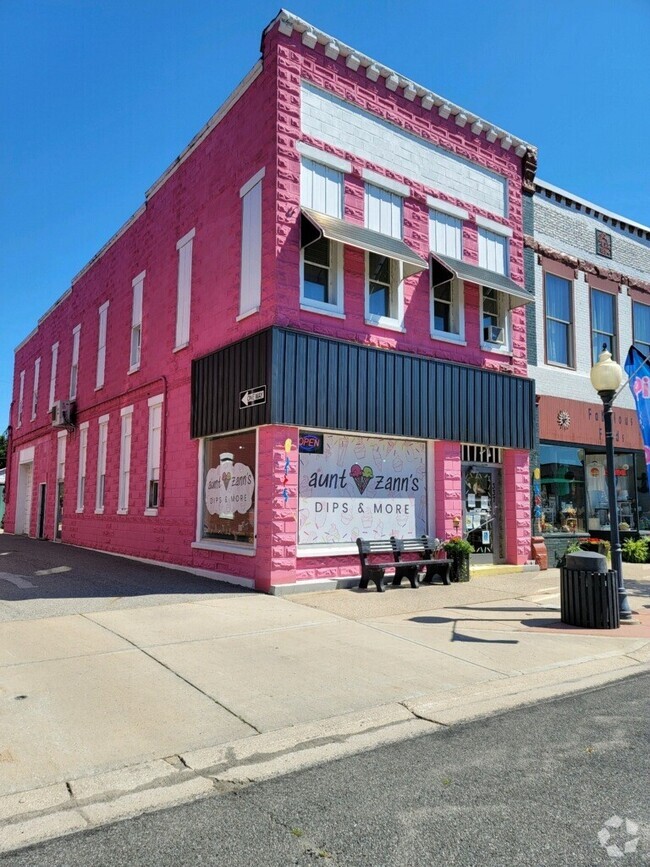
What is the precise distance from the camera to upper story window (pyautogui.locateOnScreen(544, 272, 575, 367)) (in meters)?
16.4

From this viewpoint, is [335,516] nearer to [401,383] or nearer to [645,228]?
[401,383]

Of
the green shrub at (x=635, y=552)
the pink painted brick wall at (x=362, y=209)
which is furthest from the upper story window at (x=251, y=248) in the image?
the green shrub at (x=635, y=552)

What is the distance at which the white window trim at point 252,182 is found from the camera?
11.9 meters

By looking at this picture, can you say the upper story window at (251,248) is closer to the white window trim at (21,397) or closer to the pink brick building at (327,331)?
the pink brick building at (327,331)

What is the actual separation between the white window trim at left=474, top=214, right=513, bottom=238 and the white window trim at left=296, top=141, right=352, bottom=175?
3625 mm

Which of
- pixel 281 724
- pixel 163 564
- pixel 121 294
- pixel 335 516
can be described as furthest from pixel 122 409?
pixel 281 724

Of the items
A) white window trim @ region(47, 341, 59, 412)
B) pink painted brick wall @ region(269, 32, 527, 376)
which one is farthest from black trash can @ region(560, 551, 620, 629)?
white window trim @ region(47, 341, 59, 412)

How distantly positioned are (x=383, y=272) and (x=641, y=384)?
5.27 meters

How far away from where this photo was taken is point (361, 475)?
484 inches

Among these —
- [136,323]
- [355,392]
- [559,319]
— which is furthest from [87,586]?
[559,319]

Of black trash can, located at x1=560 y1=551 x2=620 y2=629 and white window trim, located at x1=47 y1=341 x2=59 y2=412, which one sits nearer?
black trash can, located at x1=560 y1=551 x2=620 y2=629

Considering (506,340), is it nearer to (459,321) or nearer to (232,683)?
(459,321)

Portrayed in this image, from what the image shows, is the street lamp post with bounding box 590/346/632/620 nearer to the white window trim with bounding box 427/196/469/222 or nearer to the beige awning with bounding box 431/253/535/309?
the beige awning with bounding box 431/253/535/309

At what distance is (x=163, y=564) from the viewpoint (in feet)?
47.9
